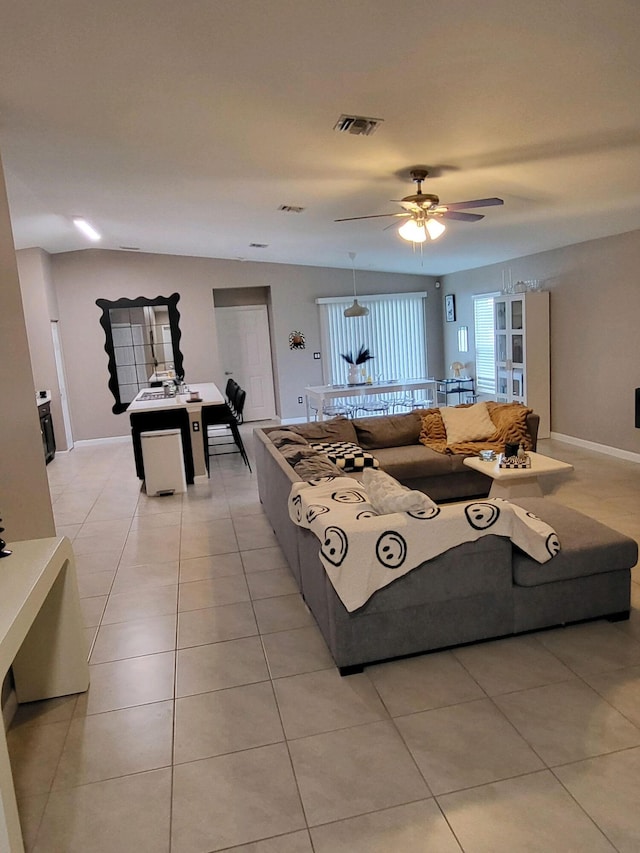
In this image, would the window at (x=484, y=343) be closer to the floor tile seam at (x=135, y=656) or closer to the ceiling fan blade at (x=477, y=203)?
the ceiling fan blade at (x=477, y=203)

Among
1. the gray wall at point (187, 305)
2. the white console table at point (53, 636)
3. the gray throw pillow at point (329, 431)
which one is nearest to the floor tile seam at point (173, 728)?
the white console table at point (53, 636)

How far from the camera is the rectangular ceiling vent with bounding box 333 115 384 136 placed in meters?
3.06

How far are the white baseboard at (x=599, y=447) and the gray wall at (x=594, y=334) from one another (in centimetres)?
4

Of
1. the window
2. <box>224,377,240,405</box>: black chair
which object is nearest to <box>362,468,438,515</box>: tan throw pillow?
<box>224,377,240,405</box>: black chair

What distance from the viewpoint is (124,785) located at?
200cm

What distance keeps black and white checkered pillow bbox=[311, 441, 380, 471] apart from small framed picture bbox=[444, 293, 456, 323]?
5.28m

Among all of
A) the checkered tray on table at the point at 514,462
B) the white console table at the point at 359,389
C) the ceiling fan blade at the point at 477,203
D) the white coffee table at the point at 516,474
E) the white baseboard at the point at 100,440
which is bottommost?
the white baseboard at the point at 100,440

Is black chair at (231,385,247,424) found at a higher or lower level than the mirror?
lower

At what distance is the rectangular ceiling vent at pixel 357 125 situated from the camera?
121 inches

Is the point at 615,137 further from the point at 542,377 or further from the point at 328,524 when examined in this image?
the point at 542,377

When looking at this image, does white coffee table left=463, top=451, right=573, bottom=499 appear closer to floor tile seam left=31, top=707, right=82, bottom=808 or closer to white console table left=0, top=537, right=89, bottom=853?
white console table left=0, top=537, right=89, bottom=853

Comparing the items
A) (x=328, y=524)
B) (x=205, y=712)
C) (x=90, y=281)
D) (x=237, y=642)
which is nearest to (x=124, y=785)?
(x=205, y=712)

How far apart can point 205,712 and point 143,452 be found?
360 cm

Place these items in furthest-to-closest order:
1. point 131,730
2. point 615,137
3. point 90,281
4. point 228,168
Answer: point 90,281, point 228,168, point 615,137, point 131,730
